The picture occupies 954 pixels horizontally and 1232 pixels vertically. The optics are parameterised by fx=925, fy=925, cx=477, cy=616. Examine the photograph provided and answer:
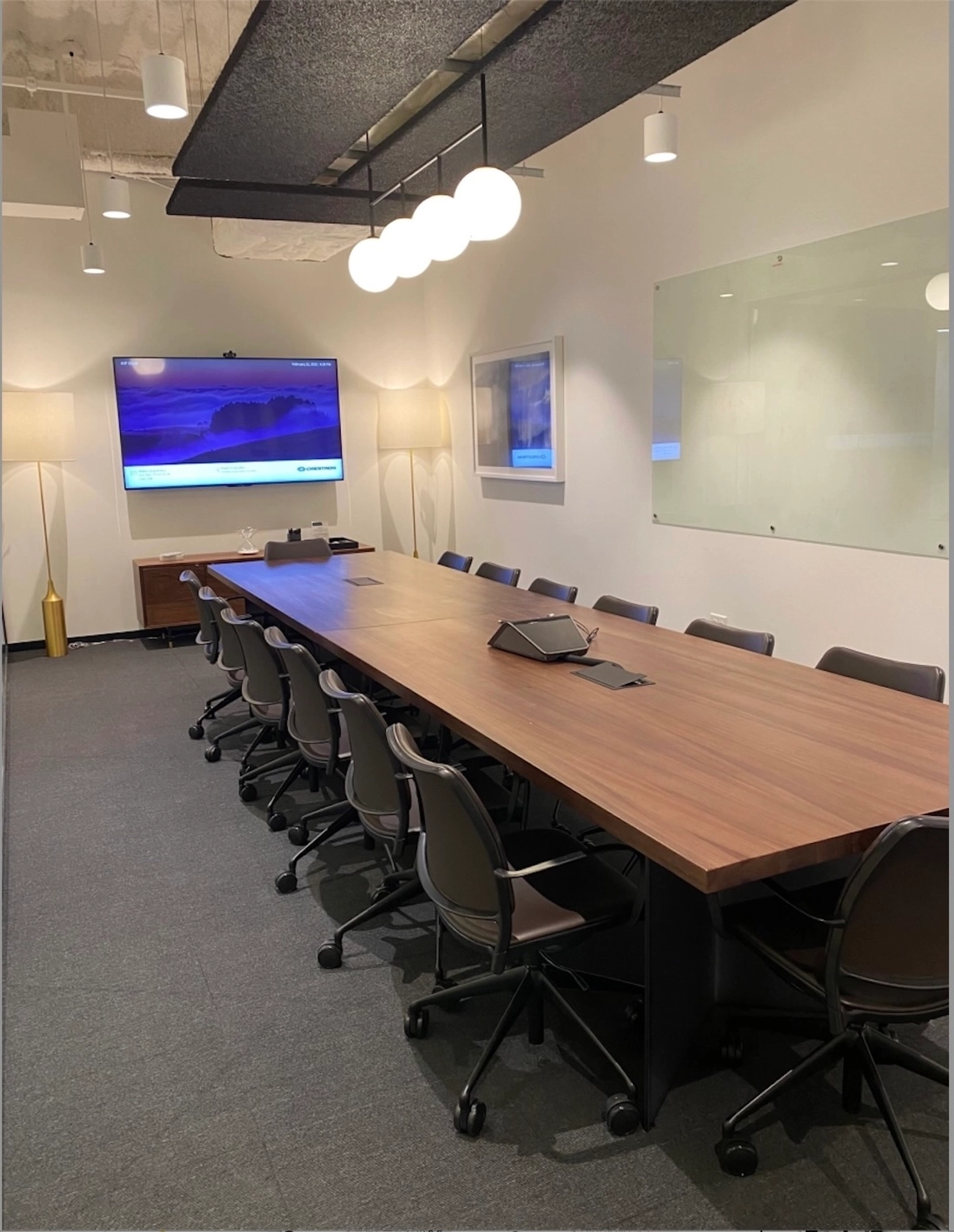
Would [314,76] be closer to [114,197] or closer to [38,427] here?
[114,197]

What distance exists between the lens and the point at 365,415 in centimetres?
811

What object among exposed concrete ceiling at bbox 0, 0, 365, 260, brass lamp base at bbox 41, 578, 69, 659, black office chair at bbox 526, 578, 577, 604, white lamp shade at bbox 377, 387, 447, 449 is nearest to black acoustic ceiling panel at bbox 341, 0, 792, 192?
exposed concrete ceiling at bbox 0, 0, 365, 260

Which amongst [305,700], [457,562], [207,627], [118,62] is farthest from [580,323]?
[305,700]

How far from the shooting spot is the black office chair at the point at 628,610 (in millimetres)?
3850

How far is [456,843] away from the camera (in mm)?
2035

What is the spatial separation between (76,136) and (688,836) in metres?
4.78

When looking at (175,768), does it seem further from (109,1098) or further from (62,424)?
(62,424)

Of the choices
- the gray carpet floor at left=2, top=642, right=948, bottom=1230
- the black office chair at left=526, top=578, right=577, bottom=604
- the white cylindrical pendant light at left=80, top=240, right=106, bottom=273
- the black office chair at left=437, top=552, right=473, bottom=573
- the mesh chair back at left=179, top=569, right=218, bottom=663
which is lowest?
the gray carpet floor at left=2, top=642, right=948, bottom=1230

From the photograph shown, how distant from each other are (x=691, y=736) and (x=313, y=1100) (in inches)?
→ 49.2

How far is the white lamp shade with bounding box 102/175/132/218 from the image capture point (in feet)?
16.6

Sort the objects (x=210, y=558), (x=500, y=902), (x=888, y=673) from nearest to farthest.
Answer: (x=500, y=902) < (x=888, y=673) < (x=210, y=558)

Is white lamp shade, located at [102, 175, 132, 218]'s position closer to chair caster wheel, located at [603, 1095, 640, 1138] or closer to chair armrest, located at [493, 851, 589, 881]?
chair armrest, located at [493, 851, 589, 881]

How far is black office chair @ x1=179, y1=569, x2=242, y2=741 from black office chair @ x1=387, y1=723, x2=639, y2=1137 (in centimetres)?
252

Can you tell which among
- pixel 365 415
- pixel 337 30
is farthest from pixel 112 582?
pixel 337 30
